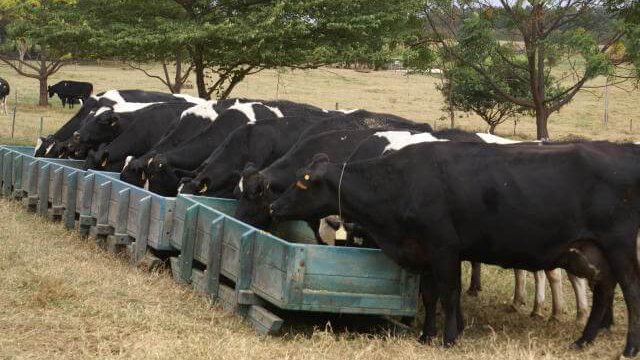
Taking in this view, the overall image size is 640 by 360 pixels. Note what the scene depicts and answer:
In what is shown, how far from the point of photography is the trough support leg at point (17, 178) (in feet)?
46.2

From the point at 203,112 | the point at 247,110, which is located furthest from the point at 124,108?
the point at 247,110

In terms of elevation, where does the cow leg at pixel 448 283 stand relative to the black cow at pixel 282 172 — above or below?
below

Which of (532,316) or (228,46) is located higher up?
(228,46)

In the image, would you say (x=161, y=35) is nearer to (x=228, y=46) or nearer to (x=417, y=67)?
(x=228, y=46)

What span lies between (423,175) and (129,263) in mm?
4143

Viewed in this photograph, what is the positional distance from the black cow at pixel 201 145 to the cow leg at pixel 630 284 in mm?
→ 5415

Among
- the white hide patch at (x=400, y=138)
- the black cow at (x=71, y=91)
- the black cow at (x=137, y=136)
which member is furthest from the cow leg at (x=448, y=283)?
the black cow at (x=71, y=91)

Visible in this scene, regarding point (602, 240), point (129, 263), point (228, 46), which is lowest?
point (129, 263)

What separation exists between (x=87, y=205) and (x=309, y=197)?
4516mm

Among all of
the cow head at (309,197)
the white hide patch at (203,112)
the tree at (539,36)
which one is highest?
the tree at (539,36)

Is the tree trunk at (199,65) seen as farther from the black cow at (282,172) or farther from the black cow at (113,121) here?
the black cow at (282,172)

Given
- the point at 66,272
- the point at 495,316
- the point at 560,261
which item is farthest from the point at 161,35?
the point at 560,261

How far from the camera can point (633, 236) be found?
279 inches

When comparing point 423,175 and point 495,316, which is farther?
point 495,316
